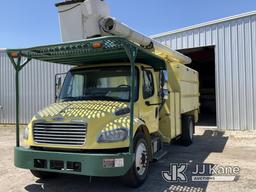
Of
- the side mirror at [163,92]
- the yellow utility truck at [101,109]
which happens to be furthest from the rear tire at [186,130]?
the side mirror at [163,92]

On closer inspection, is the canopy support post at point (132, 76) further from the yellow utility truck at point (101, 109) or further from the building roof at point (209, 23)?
the building roof at point (209, 23)

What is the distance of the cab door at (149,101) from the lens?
6587 mm

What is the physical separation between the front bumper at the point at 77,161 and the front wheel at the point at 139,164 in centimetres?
42

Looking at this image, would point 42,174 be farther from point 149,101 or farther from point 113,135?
point 149,101

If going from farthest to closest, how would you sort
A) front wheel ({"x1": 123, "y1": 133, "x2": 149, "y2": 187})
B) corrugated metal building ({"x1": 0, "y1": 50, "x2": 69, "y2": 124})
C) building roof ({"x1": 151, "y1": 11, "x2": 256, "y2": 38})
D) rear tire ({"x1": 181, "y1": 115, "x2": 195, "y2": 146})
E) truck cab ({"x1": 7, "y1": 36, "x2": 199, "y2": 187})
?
corrugated metal building ({"x1": 0, "y1": 50, "x2": 69, "y2": 124}) < building roof ({"x1": 151, "y1": 11, "x2": 256, "y2": 38}) < rear tire ({"x1": 181, "y1": 115, "x2": 195, "y2": 146}) < front wheel ({"x1": 123, "y1": 133, "x2": 149, "y2": 187}) < truck cab ({"x1": 7, "y1": 36, "x2": 199, "y2": 187})

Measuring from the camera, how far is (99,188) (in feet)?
19.5

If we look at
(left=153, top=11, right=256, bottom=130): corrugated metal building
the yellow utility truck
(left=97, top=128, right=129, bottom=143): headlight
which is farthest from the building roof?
(left=97, top=128, right=129, bottom=143): headlight

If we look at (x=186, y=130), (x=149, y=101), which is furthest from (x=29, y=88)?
(x=149, y=101)

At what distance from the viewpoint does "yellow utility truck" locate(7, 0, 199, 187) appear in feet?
17.4

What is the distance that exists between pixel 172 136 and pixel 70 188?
10.2 feet

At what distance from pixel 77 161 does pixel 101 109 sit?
1056mm

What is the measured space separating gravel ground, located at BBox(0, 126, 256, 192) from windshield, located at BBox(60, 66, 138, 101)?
164 cm

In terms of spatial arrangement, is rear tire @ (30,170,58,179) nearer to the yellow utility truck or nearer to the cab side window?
the yellow utility truck

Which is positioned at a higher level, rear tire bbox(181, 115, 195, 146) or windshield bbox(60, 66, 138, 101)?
windshield bbox(60, 66, 138, 101)
